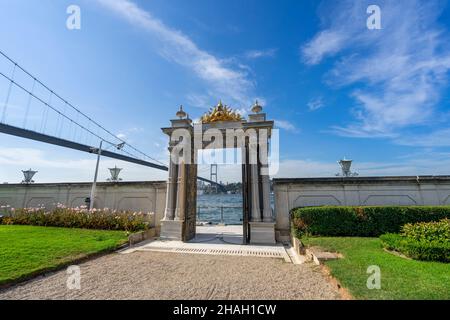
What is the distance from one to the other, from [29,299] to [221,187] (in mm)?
56820

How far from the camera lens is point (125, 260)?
5.47 metres

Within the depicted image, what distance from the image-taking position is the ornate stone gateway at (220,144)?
27.1 ft

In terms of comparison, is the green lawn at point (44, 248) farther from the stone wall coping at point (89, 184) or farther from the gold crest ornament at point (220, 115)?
the gold crest ornament at point (220, 115)

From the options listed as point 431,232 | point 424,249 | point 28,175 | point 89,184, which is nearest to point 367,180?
point 431,232

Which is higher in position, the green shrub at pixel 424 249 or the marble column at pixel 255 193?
the marble column at pixel 255 193

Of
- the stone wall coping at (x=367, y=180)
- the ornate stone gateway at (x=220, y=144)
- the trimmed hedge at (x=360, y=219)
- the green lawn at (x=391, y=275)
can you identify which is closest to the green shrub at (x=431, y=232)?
the green lawn at (x=391, y=275)

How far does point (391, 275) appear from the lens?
3.78 meters

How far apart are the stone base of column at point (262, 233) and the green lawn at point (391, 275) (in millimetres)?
2408

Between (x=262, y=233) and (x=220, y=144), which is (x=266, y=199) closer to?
(x=262, y=233)

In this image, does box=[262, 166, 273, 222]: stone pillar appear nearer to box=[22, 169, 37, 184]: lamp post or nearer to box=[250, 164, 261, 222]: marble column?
box=[250, 164, 261, 222]: marble column

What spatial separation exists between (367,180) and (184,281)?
826 cm

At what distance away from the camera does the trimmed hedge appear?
704 cm
